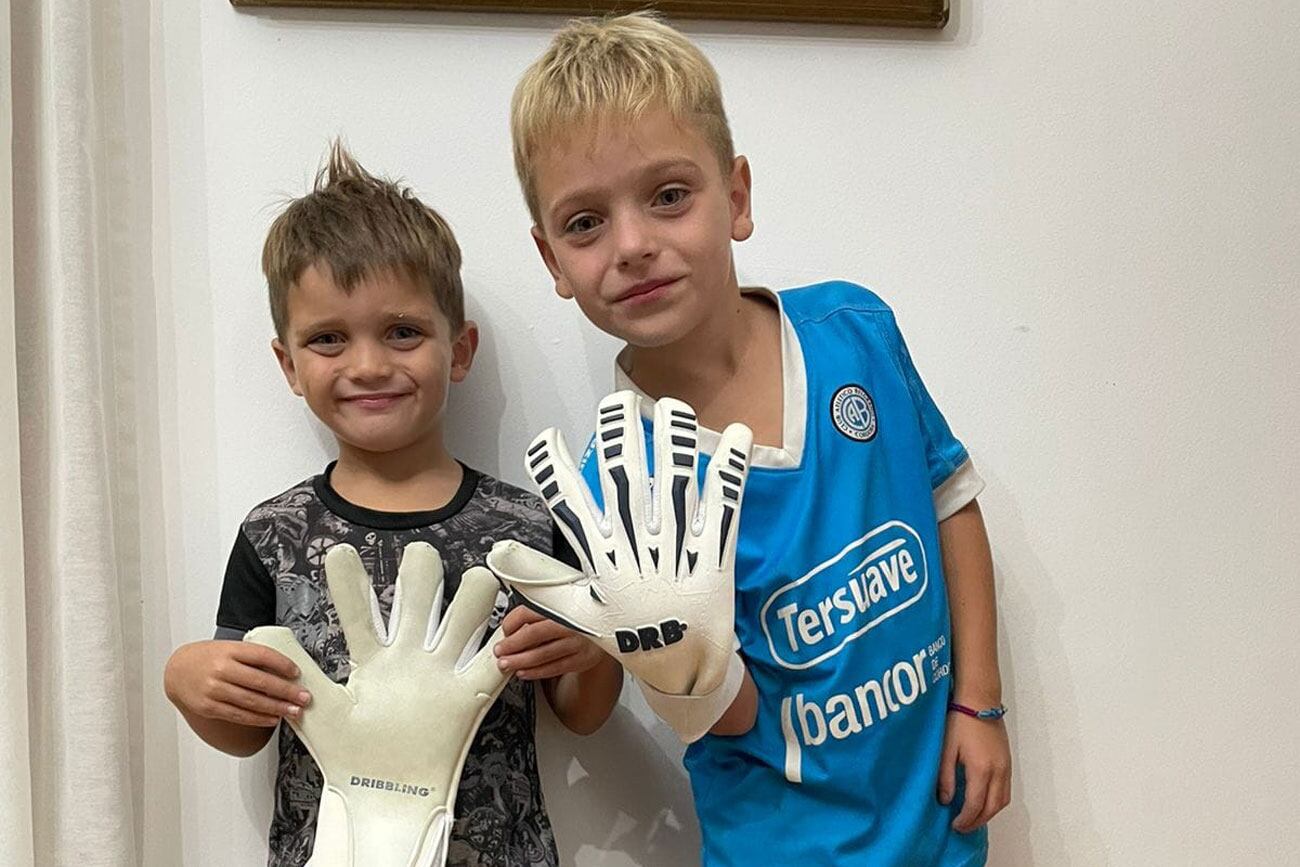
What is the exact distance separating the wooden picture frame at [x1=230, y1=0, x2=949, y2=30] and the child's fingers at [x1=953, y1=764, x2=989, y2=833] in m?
0.57

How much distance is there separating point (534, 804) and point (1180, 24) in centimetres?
80

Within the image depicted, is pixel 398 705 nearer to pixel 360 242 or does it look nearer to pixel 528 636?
pixel 528 636

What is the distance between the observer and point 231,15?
957 mm

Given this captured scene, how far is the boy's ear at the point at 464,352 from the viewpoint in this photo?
0.91 metres

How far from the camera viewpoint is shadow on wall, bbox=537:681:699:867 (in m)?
0.95

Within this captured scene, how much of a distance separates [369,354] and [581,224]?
0.17m

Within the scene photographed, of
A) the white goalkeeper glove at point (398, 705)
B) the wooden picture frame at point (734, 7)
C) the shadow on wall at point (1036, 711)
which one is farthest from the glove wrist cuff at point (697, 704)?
the wooden picture frame at point (734, 7)

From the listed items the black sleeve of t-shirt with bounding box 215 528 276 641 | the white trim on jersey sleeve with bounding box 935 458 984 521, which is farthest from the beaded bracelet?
the black sleeve of t-shirt with bounding box 215 528 276 641

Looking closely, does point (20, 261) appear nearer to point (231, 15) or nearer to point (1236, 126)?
point (231, 15)

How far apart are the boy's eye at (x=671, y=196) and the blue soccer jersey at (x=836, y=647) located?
133 mm

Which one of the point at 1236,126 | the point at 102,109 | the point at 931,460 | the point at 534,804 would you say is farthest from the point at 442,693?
the point at 1236,126

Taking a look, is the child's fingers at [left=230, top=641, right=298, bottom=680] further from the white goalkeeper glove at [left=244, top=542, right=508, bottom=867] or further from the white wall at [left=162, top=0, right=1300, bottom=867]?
the white wall at [left=162, top=0, right=1300, bottom=867]

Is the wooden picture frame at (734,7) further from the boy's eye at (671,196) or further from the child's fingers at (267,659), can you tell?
the child's fingers at (267,659)

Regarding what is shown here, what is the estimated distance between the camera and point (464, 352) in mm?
917
